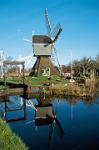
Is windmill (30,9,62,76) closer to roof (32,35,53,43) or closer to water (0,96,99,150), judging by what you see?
roof (32,35,53,43)

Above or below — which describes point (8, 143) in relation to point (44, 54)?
below

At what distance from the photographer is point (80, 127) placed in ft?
42.3

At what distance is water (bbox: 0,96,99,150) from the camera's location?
10422 mm

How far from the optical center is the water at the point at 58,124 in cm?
1042

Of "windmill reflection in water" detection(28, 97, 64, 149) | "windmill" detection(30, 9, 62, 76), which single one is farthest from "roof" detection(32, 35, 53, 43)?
"windmill reflection in water" detection(28, 97, 64, 149)

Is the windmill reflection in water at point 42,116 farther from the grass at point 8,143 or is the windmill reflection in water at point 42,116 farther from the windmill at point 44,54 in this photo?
the windmill at point 44,54

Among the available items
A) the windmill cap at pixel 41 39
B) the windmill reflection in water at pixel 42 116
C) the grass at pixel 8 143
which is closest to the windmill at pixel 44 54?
the windmill cap at pixel 41 39

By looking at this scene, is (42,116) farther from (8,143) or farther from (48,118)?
(8,143)

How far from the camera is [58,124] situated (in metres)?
13.6

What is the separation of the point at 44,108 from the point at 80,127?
608 centimetres

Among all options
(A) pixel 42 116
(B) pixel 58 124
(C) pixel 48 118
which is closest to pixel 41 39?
(A) pixel 42 116

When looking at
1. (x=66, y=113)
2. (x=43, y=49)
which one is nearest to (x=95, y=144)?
(x=66, y=113)

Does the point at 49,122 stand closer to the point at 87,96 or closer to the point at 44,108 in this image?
the point at 44,108

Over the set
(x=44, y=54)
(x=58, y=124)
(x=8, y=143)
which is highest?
(x=44, y=54)
